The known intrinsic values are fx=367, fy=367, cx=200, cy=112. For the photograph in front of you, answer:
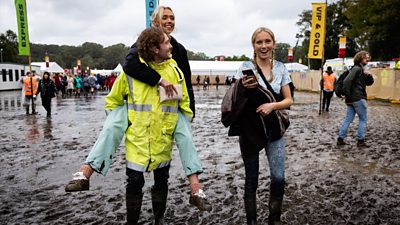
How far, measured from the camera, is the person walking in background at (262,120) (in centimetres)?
305

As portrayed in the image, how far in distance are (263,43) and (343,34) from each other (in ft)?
190

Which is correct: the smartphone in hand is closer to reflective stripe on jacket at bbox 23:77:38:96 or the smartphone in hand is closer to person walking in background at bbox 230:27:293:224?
person walking in background at bbox 230:27:293:224

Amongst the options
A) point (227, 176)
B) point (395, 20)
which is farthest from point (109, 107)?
point (395, 20)

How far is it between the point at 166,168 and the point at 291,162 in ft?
10.9

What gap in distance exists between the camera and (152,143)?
2.84 metres

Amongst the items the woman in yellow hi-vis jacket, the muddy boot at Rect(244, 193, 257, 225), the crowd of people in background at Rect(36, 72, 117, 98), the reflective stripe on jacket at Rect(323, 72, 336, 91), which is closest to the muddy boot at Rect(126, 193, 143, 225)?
the woman in yellow hi-vis jacket

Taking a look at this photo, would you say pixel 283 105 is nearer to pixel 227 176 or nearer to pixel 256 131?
pixel 256 131

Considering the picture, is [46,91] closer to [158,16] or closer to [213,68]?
[158,16]

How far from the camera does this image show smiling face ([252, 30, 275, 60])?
317cm

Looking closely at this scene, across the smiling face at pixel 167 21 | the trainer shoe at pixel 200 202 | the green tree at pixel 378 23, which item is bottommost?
the trainer shoe at pixel 200 202

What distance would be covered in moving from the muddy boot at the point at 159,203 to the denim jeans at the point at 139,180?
38 millimetres

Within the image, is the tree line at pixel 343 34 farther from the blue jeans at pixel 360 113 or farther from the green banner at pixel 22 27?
the green banner at pixel 22 27

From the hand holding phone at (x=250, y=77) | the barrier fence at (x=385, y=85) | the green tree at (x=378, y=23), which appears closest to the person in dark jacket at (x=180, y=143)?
the hand holding phone at (x=250, y=77)

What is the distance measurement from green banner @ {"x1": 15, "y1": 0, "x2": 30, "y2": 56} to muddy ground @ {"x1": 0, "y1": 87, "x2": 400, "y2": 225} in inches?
264
